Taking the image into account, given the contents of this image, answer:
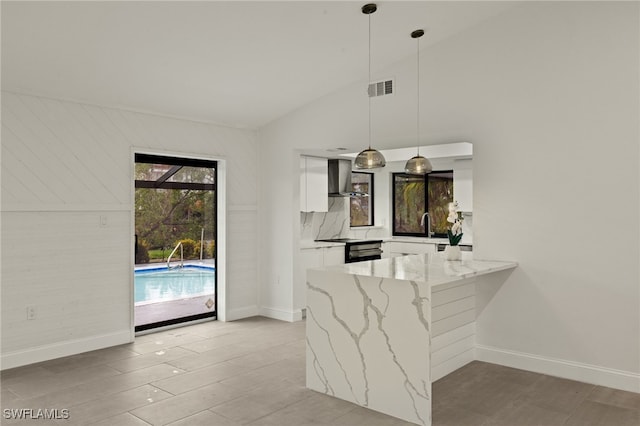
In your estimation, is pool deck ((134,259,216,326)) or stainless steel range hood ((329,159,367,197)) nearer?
pool deck ((134,259,216,326))

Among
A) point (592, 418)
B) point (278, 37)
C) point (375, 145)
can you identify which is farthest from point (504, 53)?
point (592, 418)

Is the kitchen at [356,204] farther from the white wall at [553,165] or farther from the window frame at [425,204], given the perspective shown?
the white wall at [553,165]

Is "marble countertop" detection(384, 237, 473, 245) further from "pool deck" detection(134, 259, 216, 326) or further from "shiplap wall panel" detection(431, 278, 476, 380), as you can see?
"pool deck" detection(134, 259, 216, 326)

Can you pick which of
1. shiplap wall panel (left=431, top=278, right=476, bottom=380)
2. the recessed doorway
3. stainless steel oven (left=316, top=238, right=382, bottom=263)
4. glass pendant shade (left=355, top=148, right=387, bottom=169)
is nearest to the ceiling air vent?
glass pendant shade (left=355, top=148, right=387, bottom=169)

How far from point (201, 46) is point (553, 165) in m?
3.26

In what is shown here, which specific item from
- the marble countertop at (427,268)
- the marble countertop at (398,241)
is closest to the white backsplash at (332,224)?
the marble countertop at (398,241)

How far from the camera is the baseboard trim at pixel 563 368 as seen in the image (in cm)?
382

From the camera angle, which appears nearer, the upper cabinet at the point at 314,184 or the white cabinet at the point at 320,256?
the white cabinet at the point at 320,256

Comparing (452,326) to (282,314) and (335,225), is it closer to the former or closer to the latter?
(282,314)

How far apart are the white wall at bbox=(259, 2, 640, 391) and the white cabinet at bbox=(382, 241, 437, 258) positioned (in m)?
2.61

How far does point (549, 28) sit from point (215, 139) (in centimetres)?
386

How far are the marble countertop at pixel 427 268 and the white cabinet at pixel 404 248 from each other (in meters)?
2.56

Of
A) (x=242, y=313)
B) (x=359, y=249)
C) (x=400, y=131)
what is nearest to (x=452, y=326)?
(x=400, y=131)

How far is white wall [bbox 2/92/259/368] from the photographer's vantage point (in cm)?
434
